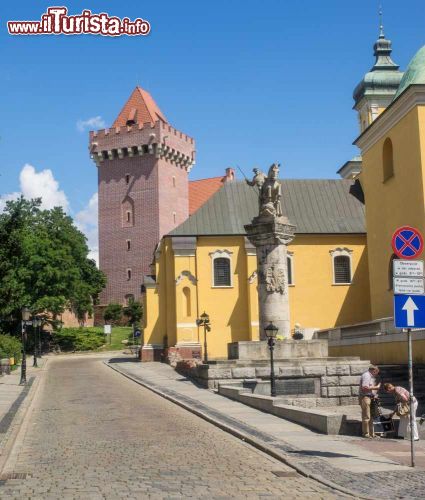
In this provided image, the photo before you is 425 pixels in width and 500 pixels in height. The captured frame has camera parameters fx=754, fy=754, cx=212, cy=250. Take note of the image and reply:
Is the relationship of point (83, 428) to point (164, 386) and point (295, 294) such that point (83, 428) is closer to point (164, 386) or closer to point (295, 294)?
point (164, 386)

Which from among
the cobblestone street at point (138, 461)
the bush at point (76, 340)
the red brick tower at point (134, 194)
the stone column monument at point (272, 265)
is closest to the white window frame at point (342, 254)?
the stone column monument at point (272, 265)

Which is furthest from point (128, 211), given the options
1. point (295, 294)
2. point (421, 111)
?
point (421, 111)

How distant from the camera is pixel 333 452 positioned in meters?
12.1

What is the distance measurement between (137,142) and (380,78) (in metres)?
30.0

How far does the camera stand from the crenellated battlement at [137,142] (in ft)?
254

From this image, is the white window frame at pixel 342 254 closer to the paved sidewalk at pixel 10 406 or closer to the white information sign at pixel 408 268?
the paved sidewalk at pixel 10 406

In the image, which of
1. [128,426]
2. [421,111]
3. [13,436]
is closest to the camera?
[13,436]

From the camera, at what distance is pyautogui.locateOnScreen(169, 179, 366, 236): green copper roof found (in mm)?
46156

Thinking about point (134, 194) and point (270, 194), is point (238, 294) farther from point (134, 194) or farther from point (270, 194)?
point (134, 194)

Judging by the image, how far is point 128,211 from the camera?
78562mm

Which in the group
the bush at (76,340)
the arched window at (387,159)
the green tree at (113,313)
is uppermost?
the arched window at (387,159)

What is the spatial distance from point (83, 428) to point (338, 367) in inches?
345

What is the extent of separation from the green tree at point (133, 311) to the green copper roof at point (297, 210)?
3056 cm

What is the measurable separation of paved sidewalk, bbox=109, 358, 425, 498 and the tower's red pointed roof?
6477cm
